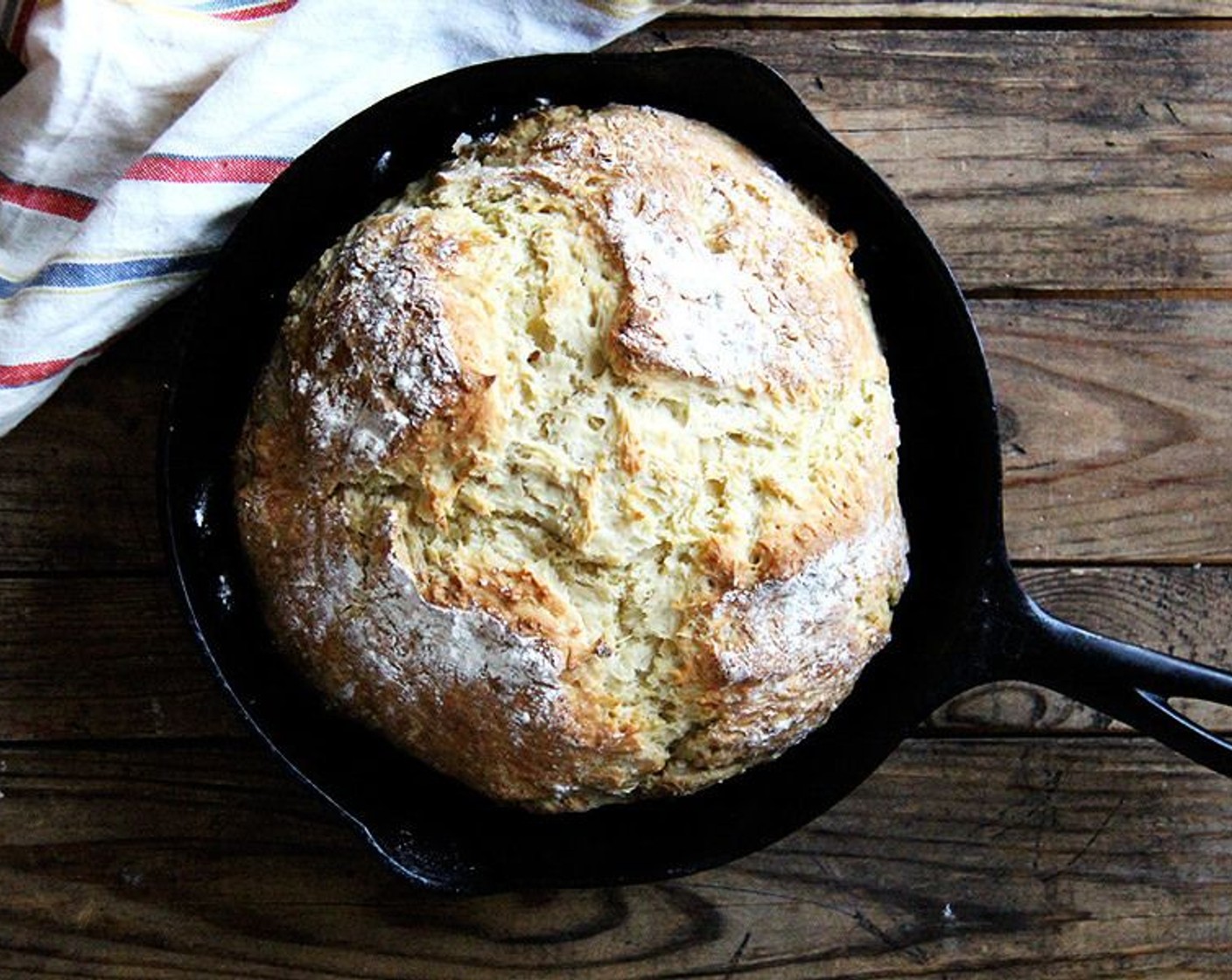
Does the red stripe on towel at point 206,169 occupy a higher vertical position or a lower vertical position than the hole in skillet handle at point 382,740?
higher

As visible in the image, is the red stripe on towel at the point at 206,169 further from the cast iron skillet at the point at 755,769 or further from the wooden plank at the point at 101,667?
the wooden plank at the point at 101,667

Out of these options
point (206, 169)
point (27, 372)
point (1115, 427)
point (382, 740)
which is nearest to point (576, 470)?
point (382, 740)

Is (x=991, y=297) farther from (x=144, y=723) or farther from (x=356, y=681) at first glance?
(x=144, y=723)

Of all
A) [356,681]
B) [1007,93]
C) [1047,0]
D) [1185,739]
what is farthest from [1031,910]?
[1047,0]

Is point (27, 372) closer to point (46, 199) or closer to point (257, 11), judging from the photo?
point (46, 199)

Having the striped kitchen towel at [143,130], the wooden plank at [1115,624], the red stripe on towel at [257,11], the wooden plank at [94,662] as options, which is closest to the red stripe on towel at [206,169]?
the striped kitchen towel at [143,130]

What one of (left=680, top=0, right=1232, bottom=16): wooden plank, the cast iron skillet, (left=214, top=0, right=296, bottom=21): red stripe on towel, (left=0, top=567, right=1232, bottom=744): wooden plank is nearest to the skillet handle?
the cast iron skillet
